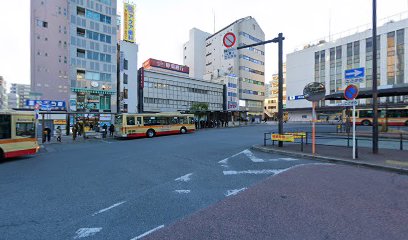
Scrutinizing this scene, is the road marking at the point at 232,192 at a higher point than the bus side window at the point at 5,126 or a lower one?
lower

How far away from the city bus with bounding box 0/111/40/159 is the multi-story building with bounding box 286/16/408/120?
A: 125 feet

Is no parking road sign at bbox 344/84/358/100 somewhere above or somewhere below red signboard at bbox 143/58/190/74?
below

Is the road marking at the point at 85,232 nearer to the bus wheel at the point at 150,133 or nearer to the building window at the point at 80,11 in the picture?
the bus wheel at the point at 150,133

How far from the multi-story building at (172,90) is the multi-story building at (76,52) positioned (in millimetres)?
7408

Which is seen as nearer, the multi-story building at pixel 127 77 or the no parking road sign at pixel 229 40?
the no parking road sign at pixel 229 40

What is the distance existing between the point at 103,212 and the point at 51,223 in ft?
2.66

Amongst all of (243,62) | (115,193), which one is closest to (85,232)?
(115,193)

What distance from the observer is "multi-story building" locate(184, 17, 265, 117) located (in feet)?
216

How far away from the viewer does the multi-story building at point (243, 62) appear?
65.9 metres

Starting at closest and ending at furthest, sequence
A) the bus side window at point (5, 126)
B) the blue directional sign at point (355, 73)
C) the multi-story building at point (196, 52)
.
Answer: the blue directional sign at point (355, 73) → the bus side window at point (5, 126) → the multi-story building at point (196, 52)

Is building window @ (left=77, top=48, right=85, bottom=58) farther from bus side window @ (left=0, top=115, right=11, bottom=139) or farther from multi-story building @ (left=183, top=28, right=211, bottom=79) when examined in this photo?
multi-story building @ (left=183, top=28, right=211, bottom=79)

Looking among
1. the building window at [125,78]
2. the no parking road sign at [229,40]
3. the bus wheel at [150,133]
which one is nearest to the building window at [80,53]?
the building window at [125,78]

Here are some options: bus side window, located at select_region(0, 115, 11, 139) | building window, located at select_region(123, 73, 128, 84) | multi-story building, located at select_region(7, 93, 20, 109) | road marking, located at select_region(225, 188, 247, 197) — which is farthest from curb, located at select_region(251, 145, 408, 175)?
multi-story building, located at select_region(7, 93, 20, 109)

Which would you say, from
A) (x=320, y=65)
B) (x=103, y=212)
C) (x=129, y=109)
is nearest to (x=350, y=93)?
(x=103, y=212)
